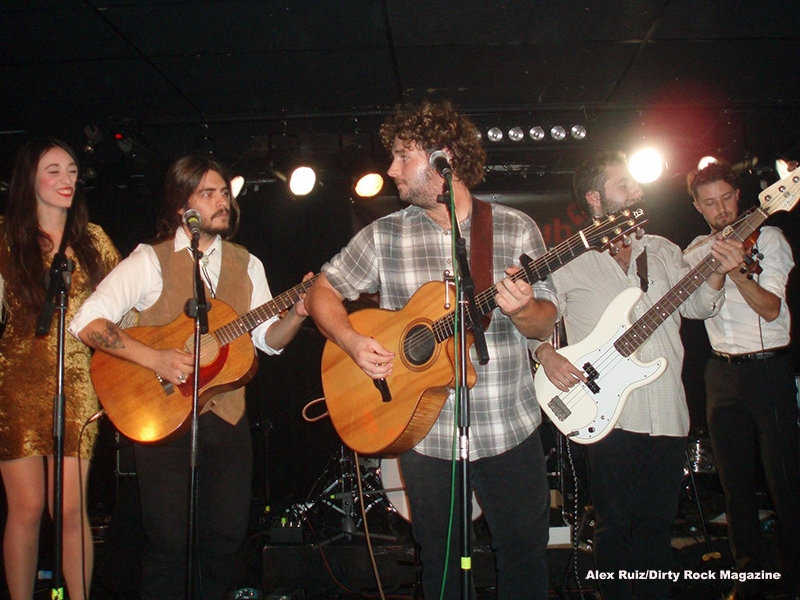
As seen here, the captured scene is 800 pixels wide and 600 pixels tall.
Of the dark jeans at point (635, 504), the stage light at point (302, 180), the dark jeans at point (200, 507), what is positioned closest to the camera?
the dark jeans at point (200, 507)

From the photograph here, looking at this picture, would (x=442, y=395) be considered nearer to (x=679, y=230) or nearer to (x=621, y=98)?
(x=621, y=98)

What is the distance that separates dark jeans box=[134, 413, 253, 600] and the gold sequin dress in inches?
15.5

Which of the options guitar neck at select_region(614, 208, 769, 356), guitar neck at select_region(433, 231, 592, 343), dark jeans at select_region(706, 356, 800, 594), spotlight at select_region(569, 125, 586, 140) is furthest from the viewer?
spotlight at select_region(569, 125, 586, 140)

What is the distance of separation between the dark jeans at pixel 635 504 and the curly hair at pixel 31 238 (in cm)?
289

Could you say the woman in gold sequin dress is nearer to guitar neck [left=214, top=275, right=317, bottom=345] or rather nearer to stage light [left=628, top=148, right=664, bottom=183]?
guitar neck [left=214, top=275, right=317, bottom=345]

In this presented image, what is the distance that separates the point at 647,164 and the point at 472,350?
4.49 metres

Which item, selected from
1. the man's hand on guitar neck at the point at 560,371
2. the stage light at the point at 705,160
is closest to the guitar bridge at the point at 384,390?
the man's hand on guitar neck at the point at 560,371

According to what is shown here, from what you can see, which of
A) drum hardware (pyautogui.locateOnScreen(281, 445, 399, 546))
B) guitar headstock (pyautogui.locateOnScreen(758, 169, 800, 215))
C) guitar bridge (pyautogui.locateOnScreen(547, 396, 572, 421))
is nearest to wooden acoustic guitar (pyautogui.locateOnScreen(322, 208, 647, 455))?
guitar bridge (pyautogui.locateOnScreen(547, 396, 572, 421))

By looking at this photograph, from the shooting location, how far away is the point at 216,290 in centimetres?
353

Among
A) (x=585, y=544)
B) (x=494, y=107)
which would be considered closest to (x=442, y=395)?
(x=585, y=544)

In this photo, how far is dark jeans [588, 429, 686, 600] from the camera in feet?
10.8

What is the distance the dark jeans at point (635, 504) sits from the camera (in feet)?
10.8

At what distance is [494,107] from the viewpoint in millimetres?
6199

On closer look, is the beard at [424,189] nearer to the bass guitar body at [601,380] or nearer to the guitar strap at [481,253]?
the guitar strap at [481,253]
